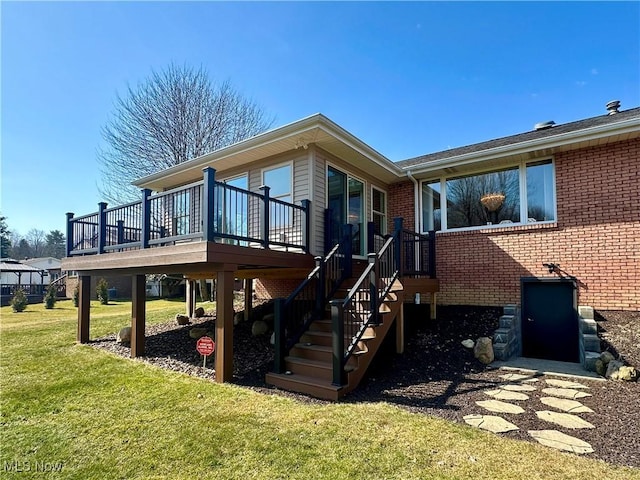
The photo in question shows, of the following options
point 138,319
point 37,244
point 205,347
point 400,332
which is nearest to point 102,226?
point 138,319

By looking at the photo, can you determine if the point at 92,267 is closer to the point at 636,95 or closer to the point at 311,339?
the point at 311,339

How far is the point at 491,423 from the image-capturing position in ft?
12.1

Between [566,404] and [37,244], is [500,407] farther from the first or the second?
[37,244]

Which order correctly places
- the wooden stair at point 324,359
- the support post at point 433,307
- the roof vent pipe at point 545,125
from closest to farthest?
the wooden stair at point 324,359 < the support post at point 433,307 < the roof vent pipe at point 545,125

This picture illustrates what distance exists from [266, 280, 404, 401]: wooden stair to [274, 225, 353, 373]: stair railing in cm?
13

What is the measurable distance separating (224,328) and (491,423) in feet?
12.3

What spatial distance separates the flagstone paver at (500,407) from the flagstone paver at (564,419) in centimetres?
21

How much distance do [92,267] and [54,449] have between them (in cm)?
541

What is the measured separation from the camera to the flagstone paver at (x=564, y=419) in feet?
11.9

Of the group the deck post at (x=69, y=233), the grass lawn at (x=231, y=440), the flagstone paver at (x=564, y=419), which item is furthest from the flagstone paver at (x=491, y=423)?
the deck post at (x=69, y=233)

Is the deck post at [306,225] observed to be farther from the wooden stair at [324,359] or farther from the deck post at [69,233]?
the deck post at [69,233]

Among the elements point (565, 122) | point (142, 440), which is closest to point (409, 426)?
point (142, 440)

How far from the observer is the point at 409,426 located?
11.8 ft

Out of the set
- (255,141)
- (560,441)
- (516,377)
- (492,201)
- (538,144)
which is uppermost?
(255,141)
